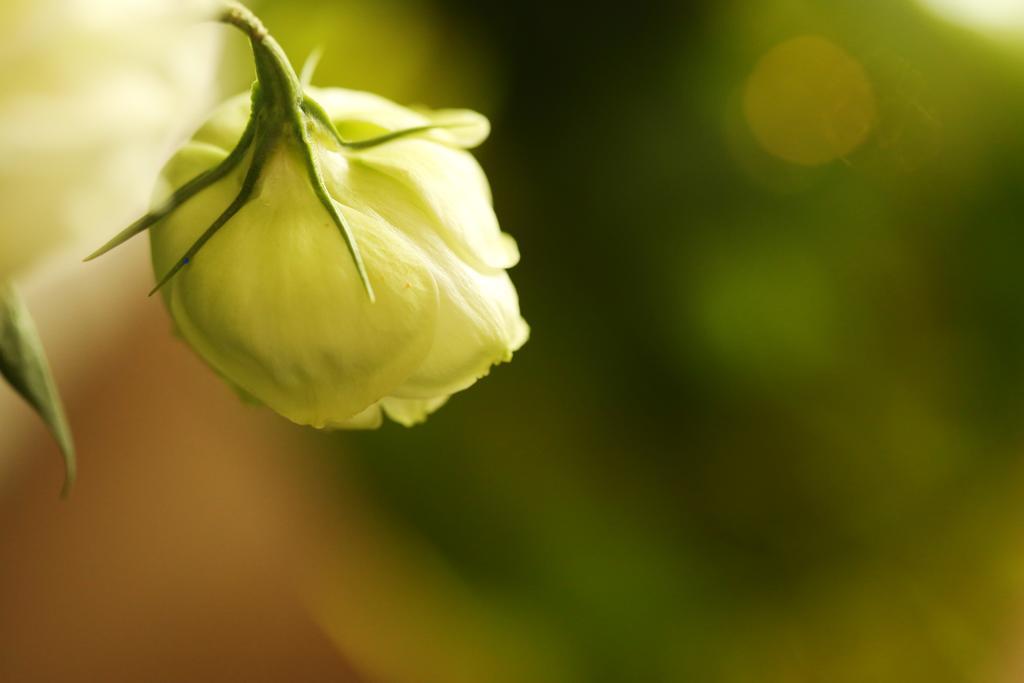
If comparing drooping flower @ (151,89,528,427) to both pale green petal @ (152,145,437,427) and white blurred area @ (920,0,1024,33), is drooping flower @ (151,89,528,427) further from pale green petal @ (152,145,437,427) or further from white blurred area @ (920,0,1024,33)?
white blurred area @ (920,0,1024,33)

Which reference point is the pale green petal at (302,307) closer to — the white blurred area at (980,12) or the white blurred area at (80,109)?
the white blurred area at (80,109)

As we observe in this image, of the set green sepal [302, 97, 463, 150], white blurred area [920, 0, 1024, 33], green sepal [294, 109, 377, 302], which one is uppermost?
white blurred area [920, 0, 1024, 33]

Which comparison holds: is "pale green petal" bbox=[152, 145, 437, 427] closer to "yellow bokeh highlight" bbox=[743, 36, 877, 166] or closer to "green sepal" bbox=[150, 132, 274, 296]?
"green sepal" bbox=[150, 132, 274, 296]

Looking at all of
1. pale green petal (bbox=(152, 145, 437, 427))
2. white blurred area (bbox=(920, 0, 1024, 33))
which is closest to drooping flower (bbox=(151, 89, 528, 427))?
pale green petal (bbox=(152, 145, 437, 427))

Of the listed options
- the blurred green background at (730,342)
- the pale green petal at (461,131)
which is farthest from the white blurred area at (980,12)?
the pale green petal at (461,131)

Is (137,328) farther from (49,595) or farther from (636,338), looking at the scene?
(636,338)

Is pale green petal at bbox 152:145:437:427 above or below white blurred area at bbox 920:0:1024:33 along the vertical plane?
below

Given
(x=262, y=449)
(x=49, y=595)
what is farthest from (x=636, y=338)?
(x=49, y=595)
